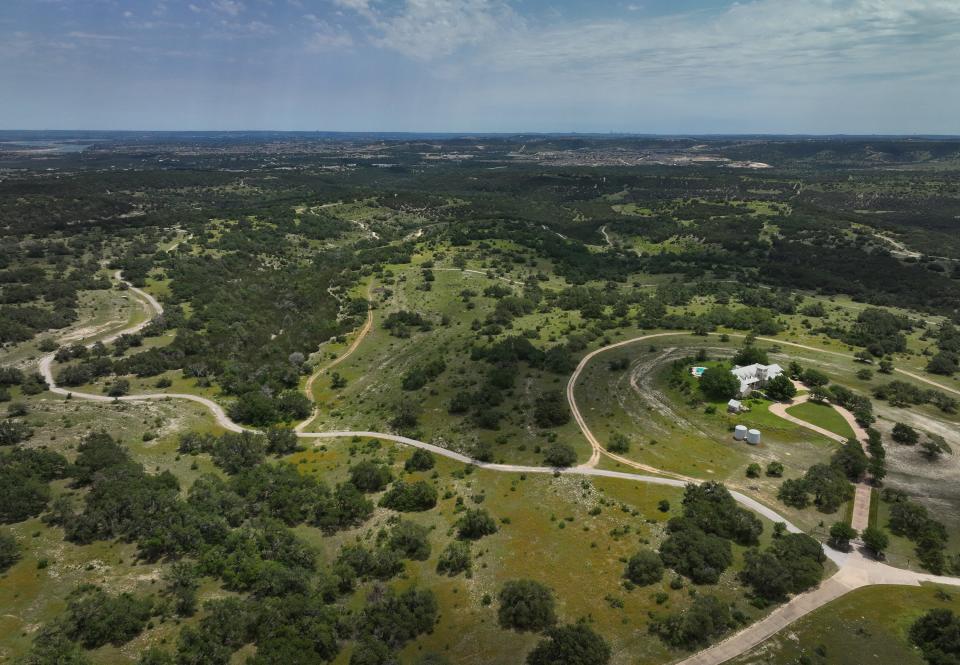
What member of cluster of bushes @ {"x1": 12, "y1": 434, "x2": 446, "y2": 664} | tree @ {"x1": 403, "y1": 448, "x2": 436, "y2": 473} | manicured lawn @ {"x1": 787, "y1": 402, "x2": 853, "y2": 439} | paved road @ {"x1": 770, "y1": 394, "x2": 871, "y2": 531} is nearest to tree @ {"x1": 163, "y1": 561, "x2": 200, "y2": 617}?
cluster of bushes @ {"x1": 12, "y1": 434, "x2": 446, "y2": 664}

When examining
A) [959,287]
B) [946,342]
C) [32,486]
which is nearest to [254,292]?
[32,486]

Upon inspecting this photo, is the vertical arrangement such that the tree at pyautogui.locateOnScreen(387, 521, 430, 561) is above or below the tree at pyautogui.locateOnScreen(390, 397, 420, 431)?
below

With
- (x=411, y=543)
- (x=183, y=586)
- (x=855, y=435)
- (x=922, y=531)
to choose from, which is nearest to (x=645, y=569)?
(x=411, y=543)

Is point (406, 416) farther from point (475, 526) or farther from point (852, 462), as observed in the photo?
point (852, 462)

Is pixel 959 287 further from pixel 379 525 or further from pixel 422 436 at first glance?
pixel 379 525

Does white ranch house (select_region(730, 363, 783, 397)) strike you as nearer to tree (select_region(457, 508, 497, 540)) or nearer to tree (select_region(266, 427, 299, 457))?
tree (select_region(457, 508, 497, 540))

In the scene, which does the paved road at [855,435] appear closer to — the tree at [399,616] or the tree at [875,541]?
the tree at [875,541]
